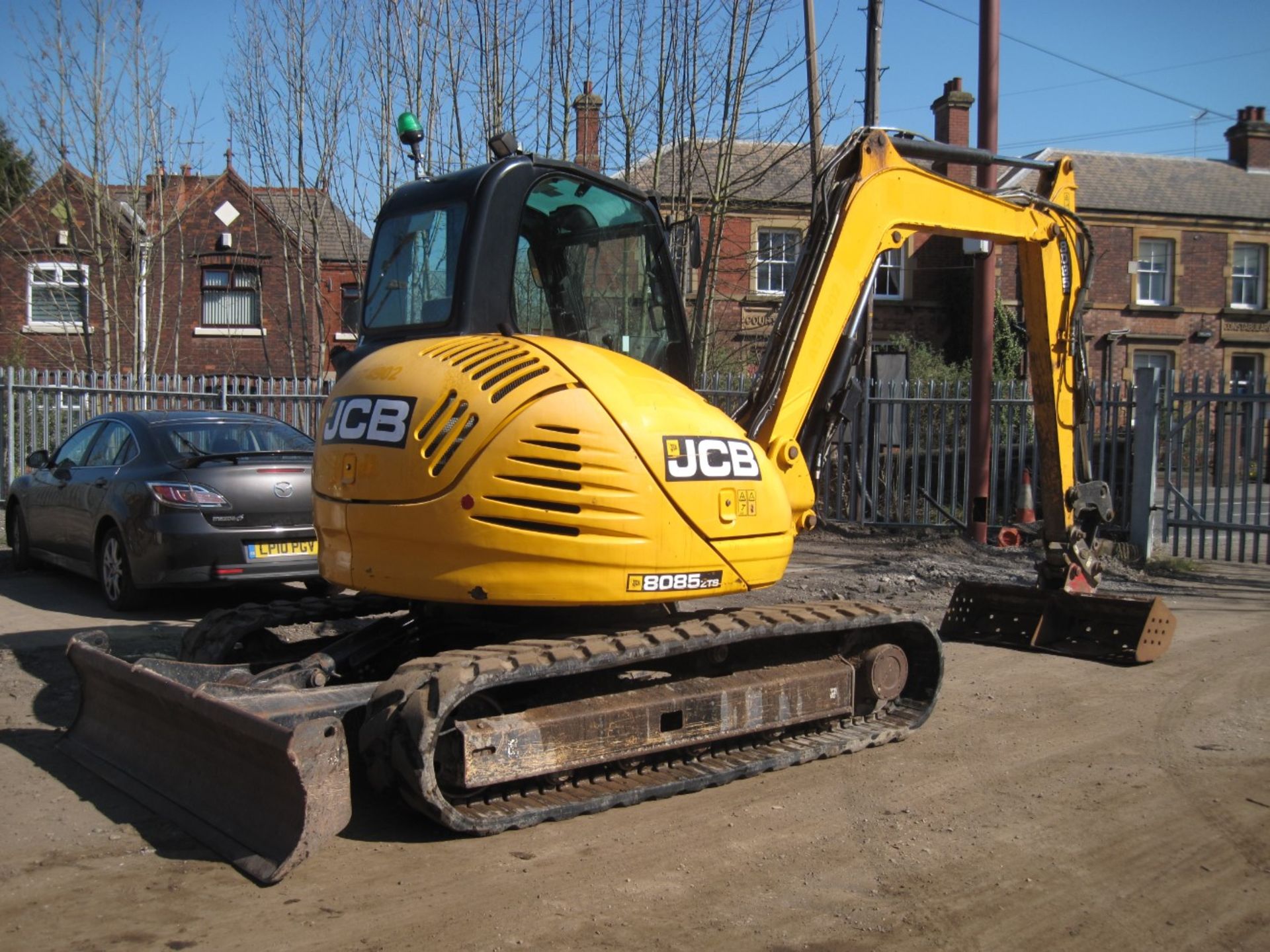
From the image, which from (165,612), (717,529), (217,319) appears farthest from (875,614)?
(217,319)

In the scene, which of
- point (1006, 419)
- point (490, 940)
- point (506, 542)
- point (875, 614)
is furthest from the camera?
point (1006, 419)

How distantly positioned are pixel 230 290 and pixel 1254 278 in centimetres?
2703

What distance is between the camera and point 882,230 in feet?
20.6

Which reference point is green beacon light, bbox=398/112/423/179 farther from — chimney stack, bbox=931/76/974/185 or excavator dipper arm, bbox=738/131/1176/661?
chimney stack, bbox=931/76/974/185

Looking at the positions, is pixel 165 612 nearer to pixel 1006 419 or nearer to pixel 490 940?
pixel 490 940

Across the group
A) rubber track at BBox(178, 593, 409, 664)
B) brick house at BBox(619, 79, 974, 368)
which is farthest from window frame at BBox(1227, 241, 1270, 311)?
rubber track at BBox(178, 593, 409, 664)

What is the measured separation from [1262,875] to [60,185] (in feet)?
66.9

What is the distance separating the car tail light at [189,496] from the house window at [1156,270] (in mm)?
27994

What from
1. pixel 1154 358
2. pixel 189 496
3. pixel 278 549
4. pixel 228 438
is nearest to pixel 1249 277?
pixel 1154 358

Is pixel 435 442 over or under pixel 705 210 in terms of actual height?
under

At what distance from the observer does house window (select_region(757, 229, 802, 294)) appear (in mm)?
17281

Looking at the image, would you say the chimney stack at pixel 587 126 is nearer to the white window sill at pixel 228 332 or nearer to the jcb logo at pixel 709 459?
the jcb logo at pixel 709 459

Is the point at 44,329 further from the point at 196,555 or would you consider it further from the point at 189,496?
the point at 196,555

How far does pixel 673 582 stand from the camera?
4840mm
